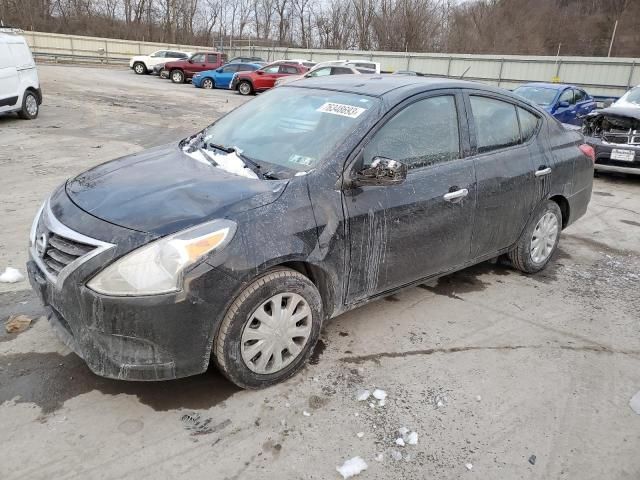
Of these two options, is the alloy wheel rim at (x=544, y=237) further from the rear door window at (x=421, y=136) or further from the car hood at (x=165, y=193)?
the car hood at (x=165, y=193)

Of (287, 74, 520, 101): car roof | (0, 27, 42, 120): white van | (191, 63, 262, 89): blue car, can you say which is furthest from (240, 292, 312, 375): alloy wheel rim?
(191, 63, 262, 89): blue car

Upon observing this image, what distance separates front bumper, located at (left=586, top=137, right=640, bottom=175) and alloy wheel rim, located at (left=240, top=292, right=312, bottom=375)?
26.8ft

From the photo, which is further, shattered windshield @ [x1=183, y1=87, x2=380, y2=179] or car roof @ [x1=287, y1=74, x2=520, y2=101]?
car roof @ [x1=287, y1=74, x2=520, y2=101]

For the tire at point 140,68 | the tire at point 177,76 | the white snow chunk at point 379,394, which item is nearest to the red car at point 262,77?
the tire at point 177,76

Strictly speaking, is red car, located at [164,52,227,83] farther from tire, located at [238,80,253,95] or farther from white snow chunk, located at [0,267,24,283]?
white snow chunk, located at [0,267,24,283]

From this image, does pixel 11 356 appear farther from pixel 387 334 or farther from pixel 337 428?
pixel 387 334

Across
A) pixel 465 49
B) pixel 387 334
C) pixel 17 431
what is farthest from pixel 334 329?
pixel 465 49

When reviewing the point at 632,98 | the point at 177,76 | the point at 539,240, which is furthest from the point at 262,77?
the point at 539,240

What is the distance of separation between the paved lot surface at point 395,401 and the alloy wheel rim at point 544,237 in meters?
0.27

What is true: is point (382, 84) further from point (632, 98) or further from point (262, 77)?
point (262, 77)

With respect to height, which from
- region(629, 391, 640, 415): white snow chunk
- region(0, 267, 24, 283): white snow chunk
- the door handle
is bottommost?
region(629, 391, 640, 415): white snow chunk

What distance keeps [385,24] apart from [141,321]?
61.7 m

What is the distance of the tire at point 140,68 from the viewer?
107 feet

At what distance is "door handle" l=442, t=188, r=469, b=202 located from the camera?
→ 3.67m
